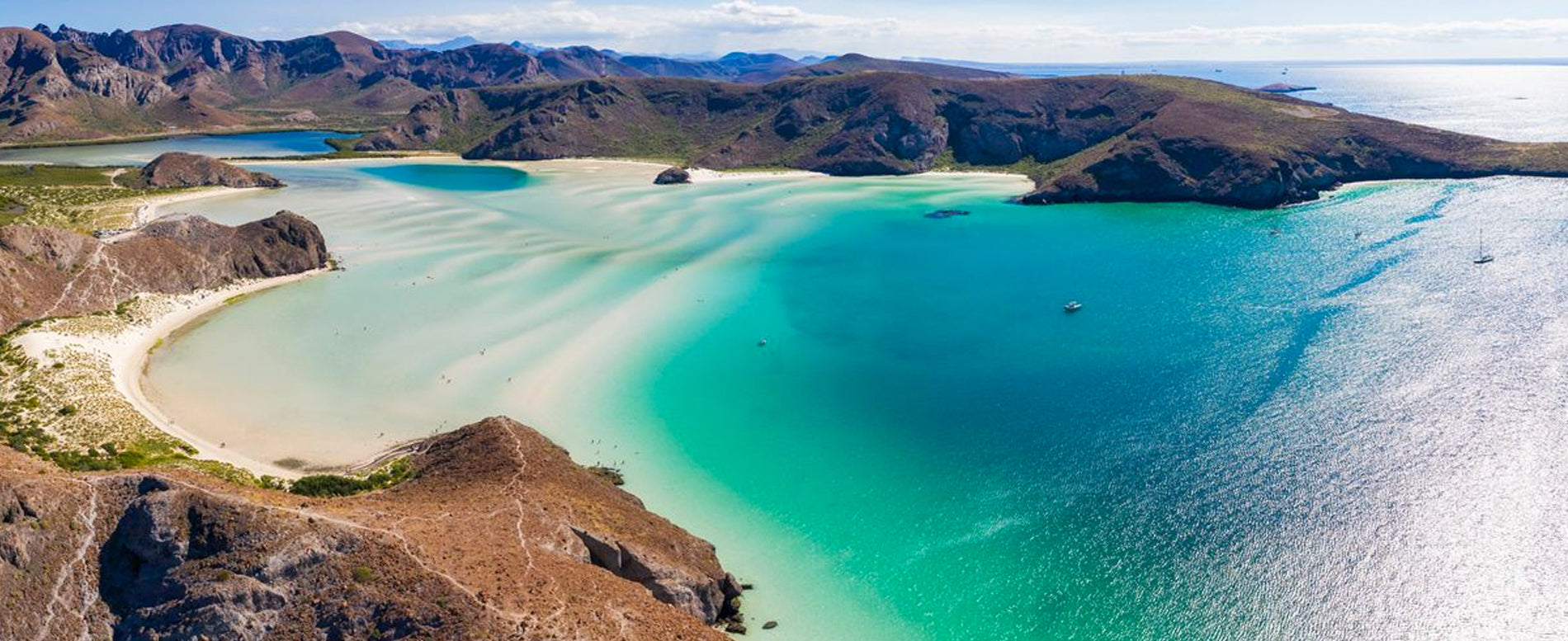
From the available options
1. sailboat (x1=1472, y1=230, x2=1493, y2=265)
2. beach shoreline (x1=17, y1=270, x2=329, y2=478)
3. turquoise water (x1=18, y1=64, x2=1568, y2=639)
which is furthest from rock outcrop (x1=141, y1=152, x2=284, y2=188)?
sailboat (x1=1472, y1=230, x2=1493, y2=265)

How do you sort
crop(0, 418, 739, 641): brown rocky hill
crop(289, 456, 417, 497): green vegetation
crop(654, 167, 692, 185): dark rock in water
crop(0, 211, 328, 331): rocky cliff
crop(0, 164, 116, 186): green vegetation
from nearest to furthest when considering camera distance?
crop(0, 418, 739, 641): brown rocky hill, crop(289, 456, 417, 497): green vegetation, crop(0, 211, 328, 331): rocky cliff, crop(0, 164, 116, 186): green vegetation, crop(654, 167, 692, 185): dark rock in water

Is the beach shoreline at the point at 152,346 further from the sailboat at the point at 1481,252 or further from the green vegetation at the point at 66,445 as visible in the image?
the sailboat at the point at 1481,252

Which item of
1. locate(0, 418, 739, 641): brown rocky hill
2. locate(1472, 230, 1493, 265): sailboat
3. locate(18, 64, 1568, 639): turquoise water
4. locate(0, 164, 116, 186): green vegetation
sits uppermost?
locate(0, 164, 116, 186): green vegetation

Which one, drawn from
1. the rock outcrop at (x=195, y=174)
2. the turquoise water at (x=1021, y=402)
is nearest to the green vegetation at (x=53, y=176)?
the rock outcrop at (x=195, y=174)

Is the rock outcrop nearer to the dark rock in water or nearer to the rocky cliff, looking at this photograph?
the rocky cliff

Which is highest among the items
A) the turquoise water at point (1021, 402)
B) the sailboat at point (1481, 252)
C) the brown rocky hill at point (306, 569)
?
the sailboat at point (1481, 252)

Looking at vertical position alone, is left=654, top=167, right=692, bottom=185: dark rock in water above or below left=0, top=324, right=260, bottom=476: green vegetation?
above
